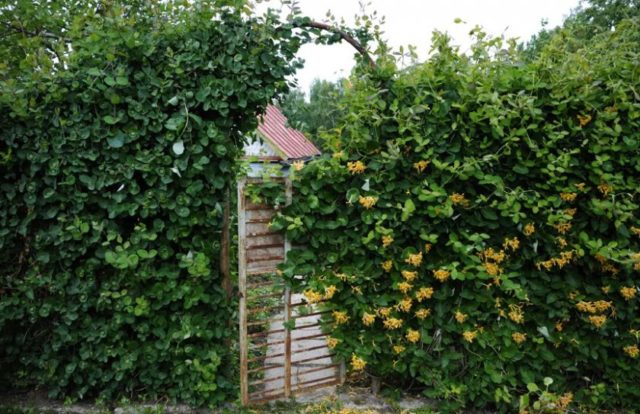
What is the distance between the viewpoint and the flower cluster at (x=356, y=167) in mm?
2855

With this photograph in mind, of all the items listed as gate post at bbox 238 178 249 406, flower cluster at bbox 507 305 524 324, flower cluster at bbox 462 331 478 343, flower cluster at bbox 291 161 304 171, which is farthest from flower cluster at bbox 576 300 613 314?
gate post at bbox 238 178 249 406

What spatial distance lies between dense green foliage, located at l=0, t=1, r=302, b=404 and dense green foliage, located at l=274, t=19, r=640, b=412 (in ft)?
2.03

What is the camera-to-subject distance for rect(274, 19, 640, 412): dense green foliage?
9.15 ft

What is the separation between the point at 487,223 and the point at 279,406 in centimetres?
188

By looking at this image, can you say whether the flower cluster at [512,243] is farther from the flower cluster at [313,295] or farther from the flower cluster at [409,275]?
the flower cluster at [313,295]

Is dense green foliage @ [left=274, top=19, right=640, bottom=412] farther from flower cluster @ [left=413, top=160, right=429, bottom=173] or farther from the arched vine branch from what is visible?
the arched vine branch

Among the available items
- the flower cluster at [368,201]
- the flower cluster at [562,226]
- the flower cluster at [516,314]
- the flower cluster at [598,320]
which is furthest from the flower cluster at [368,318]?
the flower cluster at [598,320]

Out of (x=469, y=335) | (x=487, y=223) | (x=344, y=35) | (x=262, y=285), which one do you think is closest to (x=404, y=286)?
(x=469, y=335)

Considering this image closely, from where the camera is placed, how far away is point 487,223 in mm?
2881

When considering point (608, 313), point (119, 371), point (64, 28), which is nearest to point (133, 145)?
point (119, 371)

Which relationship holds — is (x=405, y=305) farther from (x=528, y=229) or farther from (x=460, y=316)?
(x=528, y=229)

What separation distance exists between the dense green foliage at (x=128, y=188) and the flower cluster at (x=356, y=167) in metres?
0.71

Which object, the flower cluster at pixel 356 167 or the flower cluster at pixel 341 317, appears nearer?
the flower cluster at pixel 356 167

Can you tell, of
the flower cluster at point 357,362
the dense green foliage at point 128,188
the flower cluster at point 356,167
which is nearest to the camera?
the dense green foliage at point 128,188
